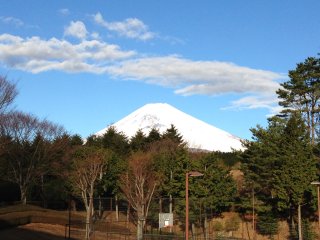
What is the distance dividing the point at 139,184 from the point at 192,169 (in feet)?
23.6

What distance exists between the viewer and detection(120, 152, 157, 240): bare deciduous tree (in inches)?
1654

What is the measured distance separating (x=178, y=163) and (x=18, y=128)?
17.4 m

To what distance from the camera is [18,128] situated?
5119 cm

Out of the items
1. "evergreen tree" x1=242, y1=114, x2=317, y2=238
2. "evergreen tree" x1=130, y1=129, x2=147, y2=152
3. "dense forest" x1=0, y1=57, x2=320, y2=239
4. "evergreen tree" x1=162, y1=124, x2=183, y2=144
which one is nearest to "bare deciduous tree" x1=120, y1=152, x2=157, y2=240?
"dense forest" x1=0, y1=57, x2=320, y2=239

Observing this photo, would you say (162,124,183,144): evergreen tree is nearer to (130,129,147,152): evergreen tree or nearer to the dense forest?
(130,129,147,152): evergreen tree

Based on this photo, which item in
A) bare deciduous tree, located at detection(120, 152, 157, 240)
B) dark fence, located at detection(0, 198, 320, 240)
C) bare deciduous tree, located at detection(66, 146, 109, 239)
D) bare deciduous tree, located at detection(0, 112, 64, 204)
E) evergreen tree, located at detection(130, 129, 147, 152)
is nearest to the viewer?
dark fence, located at detection(0, 198, 320, 240)

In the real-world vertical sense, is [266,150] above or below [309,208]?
above

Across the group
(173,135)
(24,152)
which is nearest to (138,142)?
(173,135)

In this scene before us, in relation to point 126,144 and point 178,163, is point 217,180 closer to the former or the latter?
point 178,163

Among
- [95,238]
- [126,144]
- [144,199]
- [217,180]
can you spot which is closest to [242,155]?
[217,180]

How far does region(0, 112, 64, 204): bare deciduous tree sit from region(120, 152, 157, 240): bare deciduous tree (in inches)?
423

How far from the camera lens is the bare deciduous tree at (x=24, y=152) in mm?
50125

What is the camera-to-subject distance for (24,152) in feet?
167

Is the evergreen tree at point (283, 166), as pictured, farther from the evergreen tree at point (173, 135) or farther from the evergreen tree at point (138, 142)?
the evergreen tree at point (173, 135)
